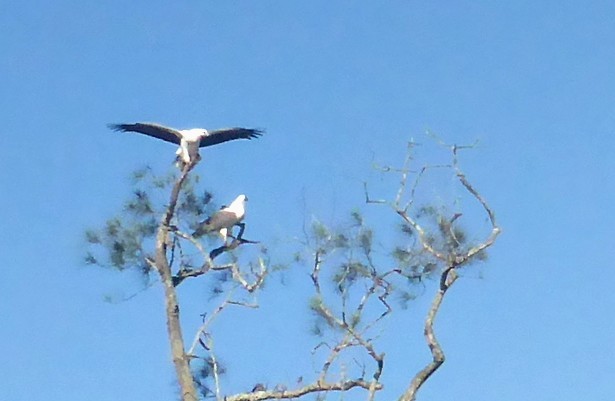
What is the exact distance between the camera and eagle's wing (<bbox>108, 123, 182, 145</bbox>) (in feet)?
35.3

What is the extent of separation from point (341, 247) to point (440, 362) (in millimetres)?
1132

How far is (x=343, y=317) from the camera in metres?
9.27

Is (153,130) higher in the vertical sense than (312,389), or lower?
higher

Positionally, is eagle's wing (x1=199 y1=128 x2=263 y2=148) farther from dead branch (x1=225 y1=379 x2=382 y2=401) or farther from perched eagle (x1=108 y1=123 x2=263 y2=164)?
dead branch (x1=225 y1=379 x2=382 y2=401)

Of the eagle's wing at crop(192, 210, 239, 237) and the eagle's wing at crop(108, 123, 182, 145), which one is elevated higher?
the eagle's wing at crop(108, 123, 182, 145)

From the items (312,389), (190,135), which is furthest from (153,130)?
(312,389)

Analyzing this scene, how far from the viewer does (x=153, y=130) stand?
10.9 m

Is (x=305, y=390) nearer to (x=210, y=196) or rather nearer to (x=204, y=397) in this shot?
(x=204, y=397)

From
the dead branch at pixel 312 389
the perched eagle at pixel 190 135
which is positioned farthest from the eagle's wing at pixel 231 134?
the dead branch at pixel 312 389

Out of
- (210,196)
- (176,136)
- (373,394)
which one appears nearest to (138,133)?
(176,136)

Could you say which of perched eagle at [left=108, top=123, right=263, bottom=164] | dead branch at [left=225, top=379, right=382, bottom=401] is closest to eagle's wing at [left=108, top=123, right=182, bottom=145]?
perched eagle at [left=108, top=123, right=263, bottom=164]

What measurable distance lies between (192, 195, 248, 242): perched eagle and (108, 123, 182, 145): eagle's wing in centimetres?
112

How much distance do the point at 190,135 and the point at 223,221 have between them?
3.95ft

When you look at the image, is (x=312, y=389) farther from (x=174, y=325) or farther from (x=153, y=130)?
(x=153, y=130)
